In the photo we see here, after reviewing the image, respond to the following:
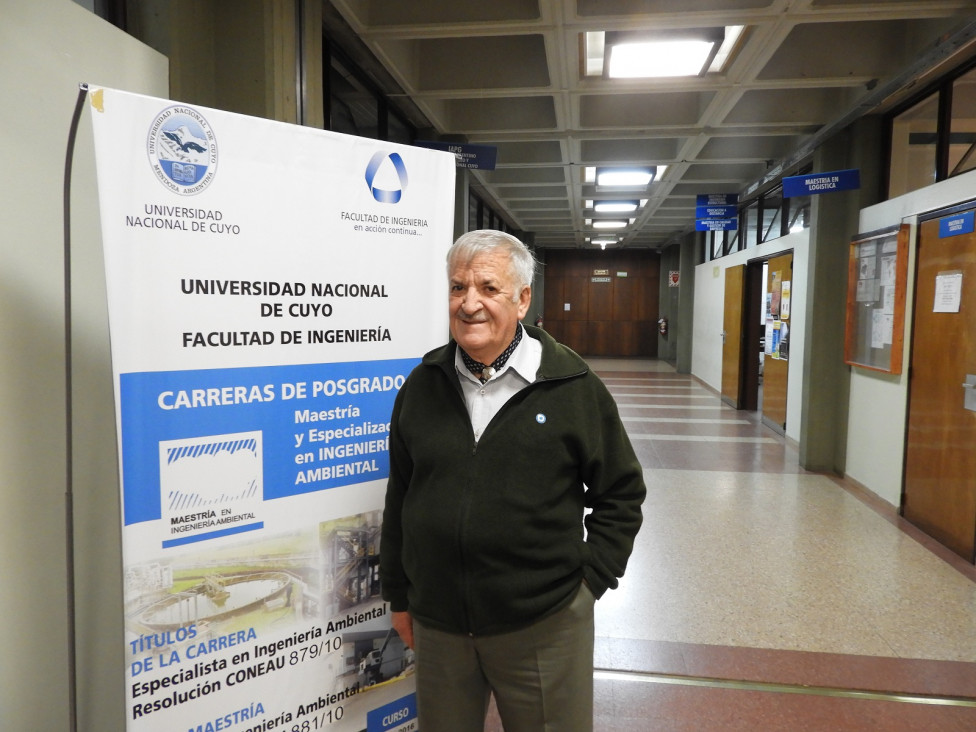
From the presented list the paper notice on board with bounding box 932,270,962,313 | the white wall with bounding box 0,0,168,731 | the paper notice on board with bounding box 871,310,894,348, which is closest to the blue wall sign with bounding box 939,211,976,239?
the paper notice on board with bounding box 932,270,962,313

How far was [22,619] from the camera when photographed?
4.89ft

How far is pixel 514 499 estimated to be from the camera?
4.47ft

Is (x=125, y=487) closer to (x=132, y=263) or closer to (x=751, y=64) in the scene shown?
(x=132, y=263)

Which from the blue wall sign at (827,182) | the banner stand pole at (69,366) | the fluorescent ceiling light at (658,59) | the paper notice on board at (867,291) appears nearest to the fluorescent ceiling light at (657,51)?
the fluorescent ceiling light at (658,59)

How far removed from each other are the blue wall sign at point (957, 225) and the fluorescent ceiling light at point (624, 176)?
11.5ft

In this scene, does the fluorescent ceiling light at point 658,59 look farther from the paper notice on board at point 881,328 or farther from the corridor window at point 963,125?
the paper notice on board at point 881,328

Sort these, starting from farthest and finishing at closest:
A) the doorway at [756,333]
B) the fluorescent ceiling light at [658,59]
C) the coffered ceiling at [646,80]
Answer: the doorway at [756,333]
the fluorescent ceiling light at [658,59]
the coffered ceiling at [646,80]

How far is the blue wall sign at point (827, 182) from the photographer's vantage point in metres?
5.00

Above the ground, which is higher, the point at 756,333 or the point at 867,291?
the point at 867,291

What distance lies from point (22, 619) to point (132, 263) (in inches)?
35.3

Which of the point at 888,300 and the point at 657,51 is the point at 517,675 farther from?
the point at 888,300

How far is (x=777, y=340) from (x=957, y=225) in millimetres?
3810

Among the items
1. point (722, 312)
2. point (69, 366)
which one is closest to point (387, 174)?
point (69, 366)

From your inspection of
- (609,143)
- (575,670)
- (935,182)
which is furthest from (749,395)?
(575,670)
